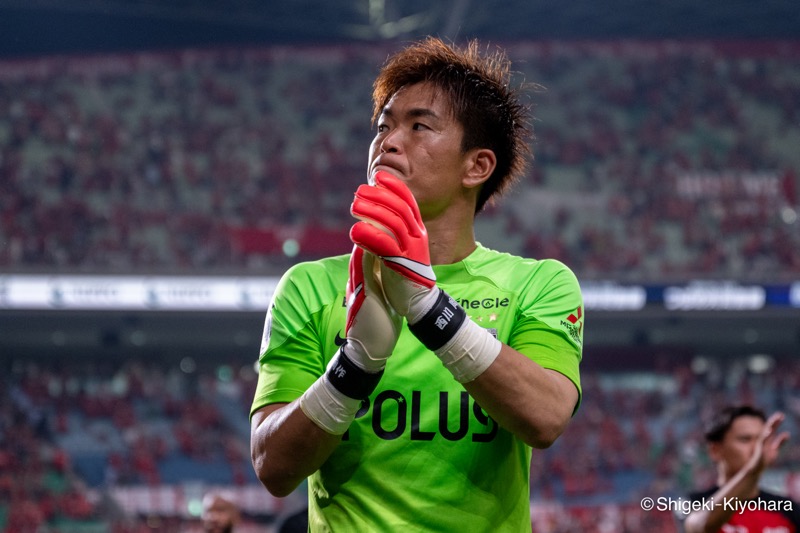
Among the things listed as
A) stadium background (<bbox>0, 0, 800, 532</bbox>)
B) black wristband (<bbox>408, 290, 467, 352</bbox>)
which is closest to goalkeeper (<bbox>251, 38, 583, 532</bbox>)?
black wristband (<bbox>408, 290, 467, 352</bbox>)

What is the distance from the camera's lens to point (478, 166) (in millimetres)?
2652

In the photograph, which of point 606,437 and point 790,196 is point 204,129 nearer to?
point 606,437

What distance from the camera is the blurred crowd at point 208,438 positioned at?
54.4 ft

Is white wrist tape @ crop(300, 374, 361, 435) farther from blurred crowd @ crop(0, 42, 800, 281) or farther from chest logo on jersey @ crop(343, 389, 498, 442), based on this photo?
blurred crowd @ crop(0, 42, 800, 281)

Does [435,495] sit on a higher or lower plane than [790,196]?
lower

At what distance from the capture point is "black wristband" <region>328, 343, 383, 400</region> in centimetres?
208

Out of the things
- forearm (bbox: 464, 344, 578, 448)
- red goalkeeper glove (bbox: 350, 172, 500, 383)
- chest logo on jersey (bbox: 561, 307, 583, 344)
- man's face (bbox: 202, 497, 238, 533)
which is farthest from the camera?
man's face (bbox: 202, 497, 238, 533)

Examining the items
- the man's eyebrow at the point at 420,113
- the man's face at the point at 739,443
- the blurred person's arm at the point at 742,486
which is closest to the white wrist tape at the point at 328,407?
the man's eyebrow at the point at 420,113

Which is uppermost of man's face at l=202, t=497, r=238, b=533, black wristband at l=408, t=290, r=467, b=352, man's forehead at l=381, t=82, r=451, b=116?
man's forehead at l=381, t=82, r=451, b=116

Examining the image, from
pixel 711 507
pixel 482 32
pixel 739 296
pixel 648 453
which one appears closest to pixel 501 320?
pixel 711 507

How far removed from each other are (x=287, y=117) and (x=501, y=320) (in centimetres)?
2363

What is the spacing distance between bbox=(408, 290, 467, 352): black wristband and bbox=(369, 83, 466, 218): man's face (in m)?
0.50

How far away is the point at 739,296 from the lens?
69.9ft

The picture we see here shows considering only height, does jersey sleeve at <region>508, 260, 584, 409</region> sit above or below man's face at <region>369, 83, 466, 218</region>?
below
